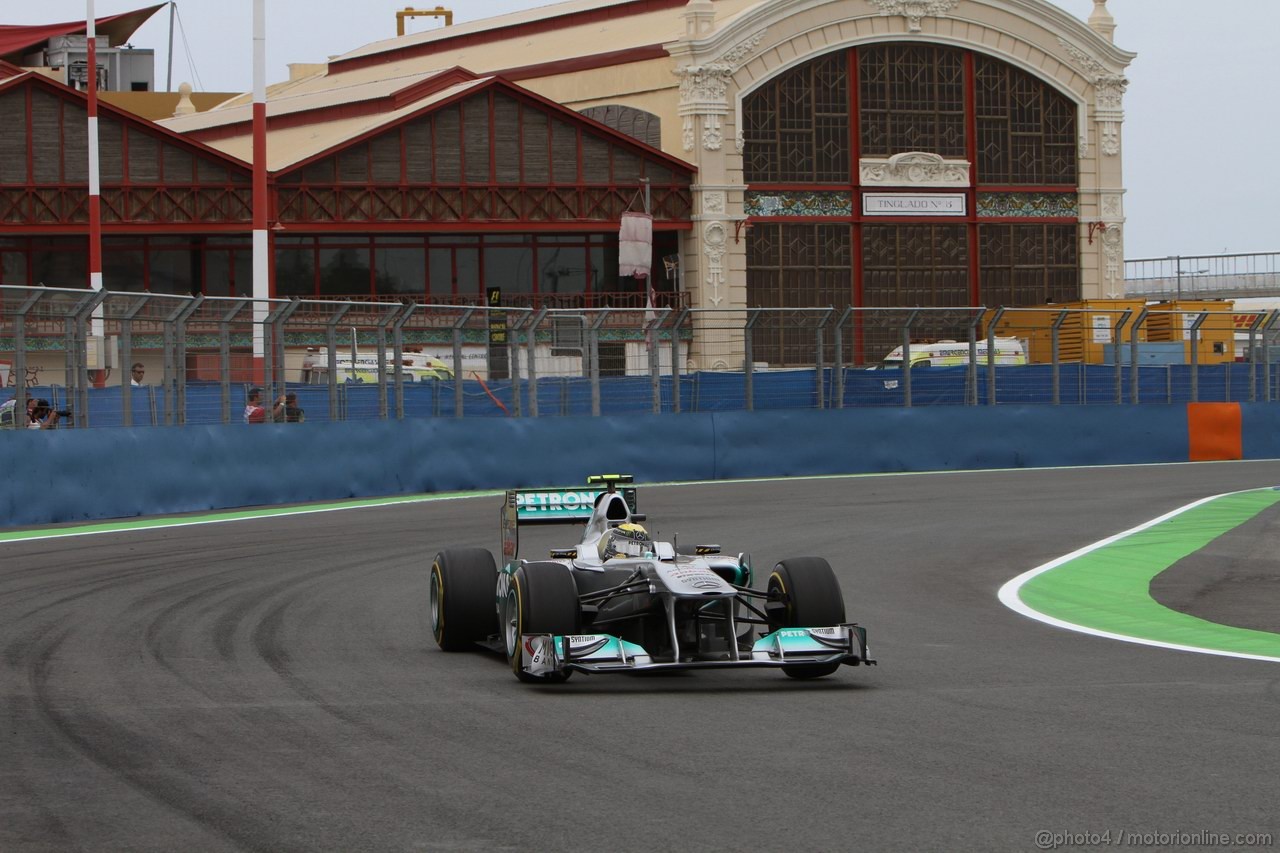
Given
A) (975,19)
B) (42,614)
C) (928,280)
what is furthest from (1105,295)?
(42,614)

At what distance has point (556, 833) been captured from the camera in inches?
221

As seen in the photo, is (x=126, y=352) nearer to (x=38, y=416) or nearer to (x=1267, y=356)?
(x=38, y=416)

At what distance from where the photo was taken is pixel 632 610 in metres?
8.98

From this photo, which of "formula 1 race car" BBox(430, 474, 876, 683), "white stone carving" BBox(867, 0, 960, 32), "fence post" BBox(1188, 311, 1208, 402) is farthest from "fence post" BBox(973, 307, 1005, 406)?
"white stone carving" BBox(867, 0, 960, 32)

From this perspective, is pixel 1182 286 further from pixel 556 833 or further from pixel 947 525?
pixel 556 833

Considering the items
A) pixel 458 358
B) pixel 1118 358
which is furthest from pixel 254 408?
pixel 1118 358

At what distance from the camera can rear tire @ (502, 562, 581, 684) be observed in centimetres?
866

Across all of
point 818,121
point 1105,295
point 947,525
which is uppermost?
point 818,121

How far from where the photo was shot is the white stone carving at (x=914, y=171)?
165 ft

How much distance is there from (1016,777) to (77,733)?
3.64 meters

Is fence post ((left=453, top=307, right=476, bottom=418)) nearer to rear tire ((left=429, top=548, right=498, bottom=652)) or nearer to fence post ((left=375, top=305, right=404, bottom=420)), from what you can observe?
fence post ((left=375, top=305, right=404, bottom=420))

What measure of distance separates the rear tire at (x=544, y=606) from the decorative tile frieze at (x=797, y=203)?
135 feet

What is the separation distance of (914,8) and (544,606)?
43766mm

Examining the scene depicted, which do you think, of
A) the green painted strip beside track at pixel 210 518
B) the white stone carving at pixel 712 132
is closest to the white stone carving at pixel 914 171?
the white stone carving at pixel 712 132
